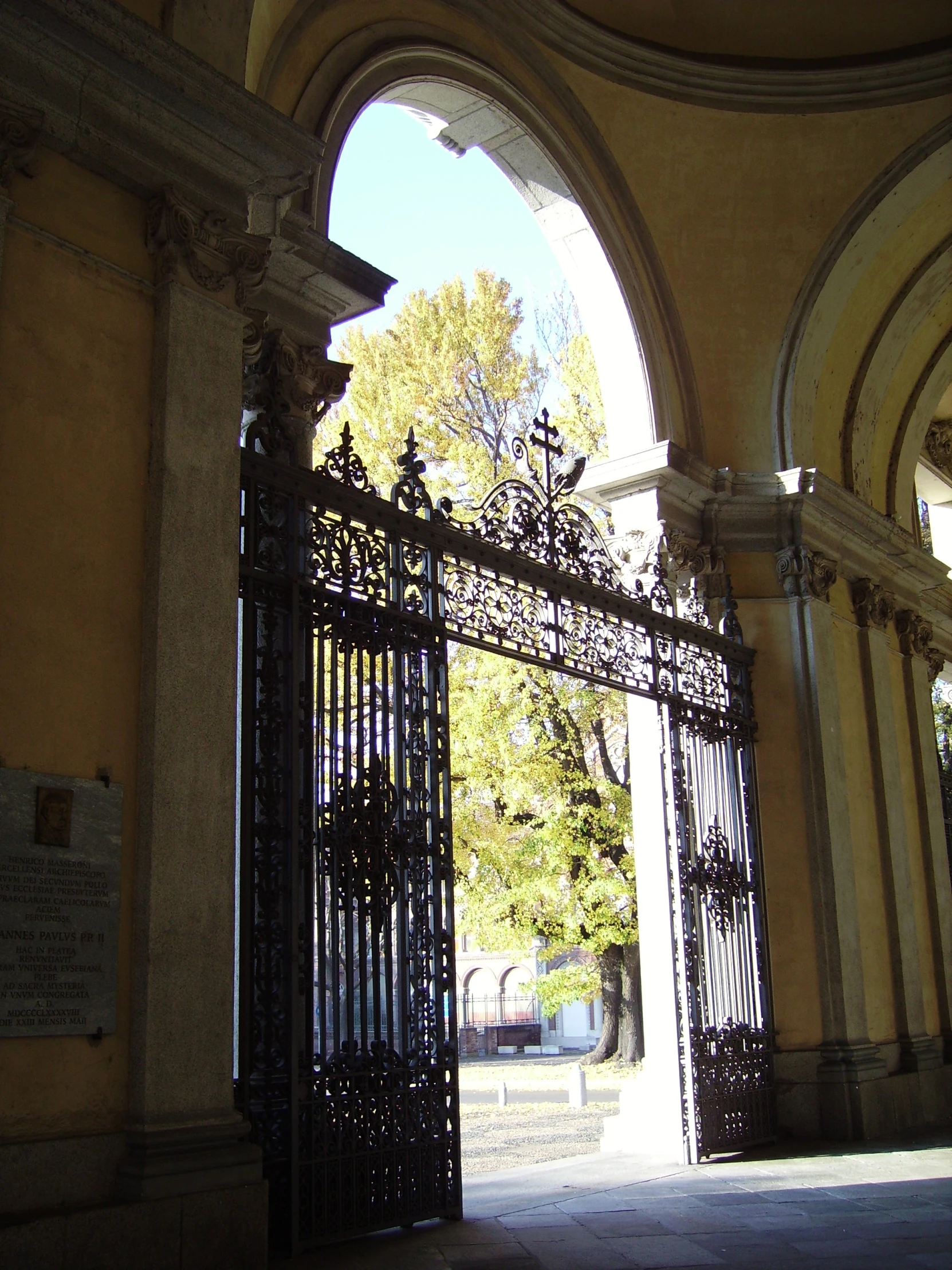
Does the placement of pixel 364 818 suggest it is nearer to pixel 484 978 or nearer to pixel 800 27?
pixel 800 27

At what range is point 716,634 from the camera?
9.91 m

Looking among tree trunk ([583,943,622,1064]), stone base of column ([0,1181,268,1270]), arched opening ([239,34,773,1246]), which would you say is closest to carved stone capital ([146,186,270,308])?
arched opening ([239,34,773,1246])

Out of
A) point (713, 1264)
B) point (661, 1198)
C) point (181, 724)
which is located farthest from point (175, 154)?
point (661, 1198)

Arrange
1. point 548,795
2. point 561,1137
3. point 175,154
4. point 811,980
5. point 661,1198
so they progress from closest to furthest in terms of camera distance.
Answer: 1. point 175,154
2. point 661,1198
3. point 811,980
4. point 561,1137
5. point 548,795

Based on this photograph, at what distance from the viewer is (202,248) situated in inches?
229

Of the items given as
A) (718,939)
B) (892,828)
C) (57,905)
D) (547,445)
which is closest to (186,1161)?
(57,905)

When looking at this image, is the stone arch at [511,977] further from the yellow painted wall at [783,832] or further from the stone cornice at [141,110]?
the stone cornice at [141,110]

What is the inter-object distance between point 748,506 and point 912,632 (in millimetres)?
2906

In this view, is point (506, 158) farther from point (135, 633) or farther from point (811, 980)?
point (811, 980)

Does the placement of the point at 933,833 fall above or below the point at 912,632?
below

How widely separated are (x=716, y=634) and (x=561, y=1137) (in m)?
5.28

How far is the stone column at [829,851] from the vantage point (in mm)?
9391

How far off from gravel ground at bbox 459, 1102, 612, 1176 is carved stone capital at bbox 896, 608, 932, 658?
5330 millimetres

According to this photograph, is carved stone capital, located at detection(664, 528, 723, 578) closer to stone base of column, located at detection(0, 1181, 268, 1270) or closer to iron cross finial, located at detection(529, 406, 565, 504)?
iron cross finial, located at detection(529, 406, 565, 504)
